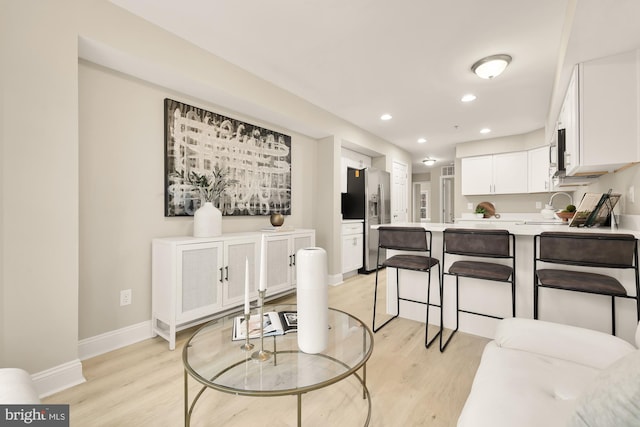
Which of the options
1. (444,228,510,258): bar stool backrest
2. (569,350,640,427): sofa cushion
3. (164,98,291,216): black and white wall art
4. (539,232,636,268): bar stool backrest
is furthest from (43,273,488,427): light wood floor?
(164,98,291,216): black and white wall art

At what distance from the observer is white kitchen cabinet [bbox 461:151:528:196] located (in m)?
5.21

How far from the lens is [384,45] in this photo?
2484mm

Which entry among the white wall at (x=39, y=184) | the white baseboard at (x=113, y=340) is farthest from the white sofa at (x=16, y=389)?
the white baseboard at (x=113, y=340)

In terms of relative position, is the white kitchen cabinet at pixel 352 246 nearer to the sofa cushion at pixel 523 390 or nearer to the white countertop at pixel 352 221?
the white countertop at pixel 352 221

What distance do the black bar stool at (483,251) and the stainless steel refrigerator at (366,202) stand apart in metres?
2.51

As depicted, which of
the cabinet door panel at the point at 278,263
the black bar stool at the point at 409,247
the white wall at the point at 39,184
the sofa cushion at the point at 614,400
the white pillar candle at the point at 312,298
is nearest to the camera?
the sofa cushion at the point at 614,400

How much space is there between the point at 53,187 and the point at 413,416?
2.45 metres

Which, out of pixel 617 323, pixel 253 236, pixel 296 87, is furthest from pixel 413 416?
pixel 296 87

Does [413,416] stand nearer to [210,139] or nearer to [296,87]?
[210,139]

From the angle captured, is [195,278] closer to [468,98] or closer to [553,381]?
[553,381]

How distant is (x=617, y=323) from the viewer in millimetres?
1983

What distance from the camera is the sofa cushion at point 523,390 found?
88cm

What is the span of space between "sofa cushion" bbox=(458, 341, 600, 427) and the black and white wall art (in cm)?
254

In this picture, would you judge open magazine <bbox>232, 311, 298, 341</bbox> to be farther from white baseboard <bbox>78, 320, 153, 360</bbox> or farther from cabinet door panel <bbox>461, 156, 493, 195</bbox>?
cabinet door panel <bbox>461, 156, 493, 195</bbox>
